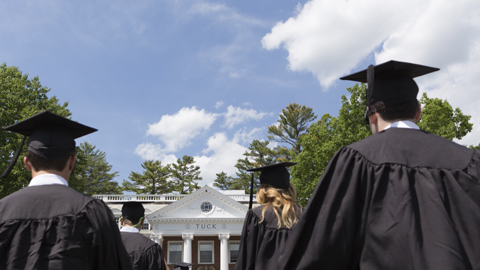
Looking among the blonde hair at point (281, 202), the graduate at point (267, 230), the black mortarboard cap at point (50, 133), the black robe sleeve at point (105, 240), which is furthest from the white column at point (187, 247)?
the black robe sleeve at point (105, 240)

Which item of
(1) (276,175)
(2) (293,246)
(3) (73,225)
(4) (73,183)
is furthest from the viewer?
(4) (73,183)

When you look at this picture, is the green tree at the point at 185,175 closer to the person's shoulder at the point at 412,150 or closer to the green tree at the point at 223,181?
the green tree at the point at 223,181

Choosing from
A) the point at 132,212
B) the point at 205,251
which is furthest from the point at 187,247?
the point at 132,212

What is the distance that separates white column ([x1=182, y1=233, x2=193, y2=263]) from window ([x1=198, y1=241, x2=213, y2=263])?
157 cm

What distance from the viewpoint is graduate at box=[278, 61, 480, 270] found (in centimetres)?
181

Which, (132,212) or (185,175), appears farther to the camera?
(185,175)

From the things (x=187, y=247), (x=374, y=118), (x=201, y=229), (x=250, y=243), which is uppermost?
(x=201, y=229)

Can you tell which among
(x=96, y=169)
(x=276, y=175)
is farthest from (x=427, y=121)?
(x=96, y=169)

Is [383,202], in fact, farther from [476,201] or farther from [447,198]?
[476,201]

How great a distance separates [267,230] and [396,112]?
105 inches

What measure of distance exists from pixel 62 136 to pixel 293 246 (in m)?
2.08

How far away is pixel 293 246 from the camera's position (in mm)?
2039

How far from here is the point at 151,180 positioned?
210ft

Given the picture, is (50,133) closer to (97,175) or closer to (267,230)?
(267,230)
